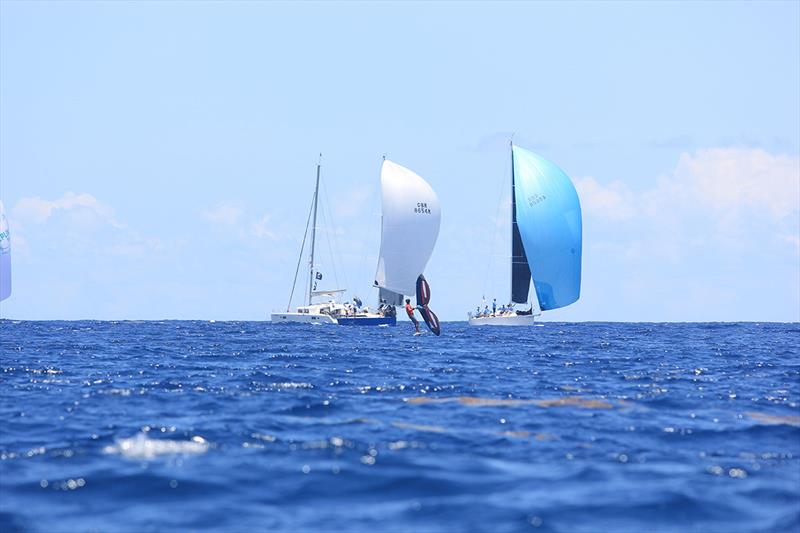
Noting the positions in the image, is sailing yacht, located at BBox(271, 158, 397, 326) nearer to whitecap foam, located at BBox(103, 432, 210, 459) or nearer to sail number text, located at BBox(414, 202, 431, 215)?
sail number text, located at BBox(414, 202, 431, 215)

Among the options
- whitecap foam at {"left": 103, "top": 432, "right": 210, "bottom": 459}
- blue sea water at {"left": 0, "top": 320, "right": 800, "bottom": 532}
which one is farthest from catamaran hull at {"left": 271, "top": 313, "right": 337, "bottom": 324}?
whitecap foam at {"left": 103, "top": 432, "right": 210, "bottom": 459}

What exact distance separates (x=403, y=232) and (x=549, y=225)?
15.6 m

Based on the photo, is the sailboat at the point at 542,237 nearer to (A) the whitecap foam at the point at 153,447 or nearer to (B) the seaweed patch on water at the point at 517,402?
(B) the seaweed patch on water at the point at 517,402

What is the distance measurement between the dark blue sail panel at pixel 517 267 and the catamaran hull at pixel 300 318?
1777cm

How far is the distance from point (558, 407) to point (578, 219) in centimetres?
6132

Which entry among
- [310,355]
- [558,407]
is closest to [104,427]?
[558,407]

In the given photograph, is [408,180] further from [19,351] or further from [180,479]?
[180,479]

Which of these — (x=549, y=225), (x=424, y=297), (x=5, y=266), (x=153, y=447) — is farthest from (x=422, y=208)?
(x=153, y=447)

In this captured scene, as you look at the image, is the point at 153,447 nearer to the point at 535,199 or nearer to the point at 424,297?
the point at 424,297

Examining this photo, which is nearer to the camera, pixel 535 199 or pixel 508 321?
pixel 535 199

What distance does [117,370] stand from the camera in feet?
88.2

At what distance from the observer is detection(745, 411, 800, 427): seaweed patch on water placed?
1630cm

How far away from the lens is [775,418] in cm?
1684

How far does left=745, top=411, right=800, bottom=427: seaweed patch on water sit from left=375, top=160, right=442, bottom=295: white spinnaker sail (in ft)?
232
